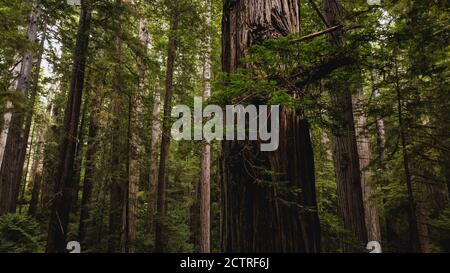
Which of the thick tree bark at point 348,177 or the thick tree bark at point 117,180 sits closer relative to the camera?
the thick tree bark at point 348,177

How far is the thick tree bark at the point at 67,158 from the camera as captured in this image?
7234 mm

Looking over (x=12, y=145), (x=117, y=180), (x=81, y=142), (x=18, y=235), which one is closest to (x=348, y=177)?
(x=117, y=180)

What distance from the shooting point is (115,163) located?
427 inches

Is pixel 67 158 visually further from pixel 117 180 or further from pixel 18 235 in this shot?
pixel 18 235

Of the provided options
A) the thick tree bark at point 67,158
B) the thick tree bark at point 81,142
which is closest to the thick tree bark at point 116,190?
the thick tree bark at point 81,142

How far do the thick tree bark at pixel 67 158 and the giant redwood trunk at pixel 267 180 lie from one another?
5780 mm

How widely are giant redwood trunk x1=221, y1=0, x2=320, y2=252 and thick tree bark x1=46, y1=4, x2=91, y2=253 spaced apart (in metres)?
5.78

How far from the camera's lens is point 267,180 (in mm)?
2576

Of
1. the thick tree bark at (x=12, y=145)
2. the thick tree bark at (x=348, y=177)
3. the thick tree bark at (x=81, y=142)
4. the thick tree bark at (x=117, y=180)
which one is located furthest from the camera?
the thick tree bark at (x=12, y=145)

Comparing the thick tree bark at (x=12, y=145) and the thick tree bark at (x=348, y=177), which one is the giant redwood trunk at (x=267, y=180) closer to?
the thick tree bark at (x=348, y=177)

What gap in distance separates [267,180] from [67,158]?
21.1 feet

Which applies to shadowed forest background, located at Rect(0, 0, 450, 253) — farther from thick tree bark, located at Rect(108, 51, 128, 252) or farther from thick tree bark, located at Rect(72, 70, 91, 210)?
thick tree bark, located at Rect(72, 70, 91, 210)
